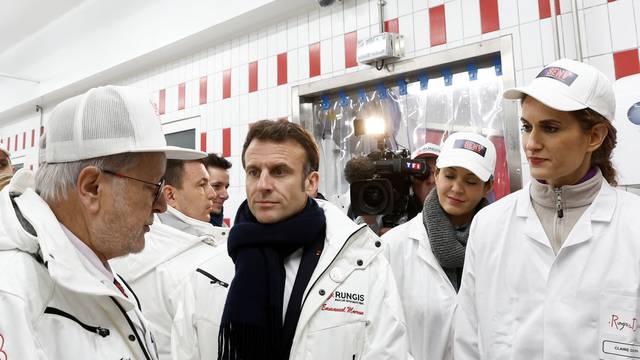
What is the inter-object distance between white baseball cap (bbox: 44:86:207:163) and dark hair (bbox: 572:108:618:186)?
1.10 m

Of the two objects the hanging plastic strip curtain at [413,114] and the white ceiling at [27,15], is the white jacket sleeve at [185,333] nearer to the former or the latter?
the hanging plastic strip curtain at [413,114]

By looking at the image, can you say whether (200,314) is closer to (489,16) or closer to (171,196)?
(171,196)

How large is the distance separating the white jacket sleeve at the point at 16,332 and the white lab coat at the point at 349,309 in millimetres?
640

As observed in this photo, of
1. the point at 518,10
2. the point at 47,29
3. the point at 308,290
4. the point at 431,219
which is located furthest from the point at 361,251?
the point at 47,29

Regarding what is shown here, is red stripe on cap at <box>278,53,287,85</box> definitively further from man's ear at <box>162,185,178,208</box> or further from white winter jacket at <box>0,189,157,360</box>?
white winter jacket at <box>0,189,157,360</box>

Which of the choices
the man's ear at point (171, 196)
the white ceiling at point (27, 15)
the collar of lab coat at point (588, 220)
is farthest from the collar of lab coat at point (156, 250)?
the white ceiling at point (27, 15)

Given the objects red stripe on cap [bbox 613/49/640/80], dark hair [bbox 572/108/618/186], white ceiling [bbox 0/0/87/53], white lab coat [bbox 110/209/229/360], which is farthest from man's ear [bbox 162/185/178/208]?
white ceiling [bbox 0/0/87/53]

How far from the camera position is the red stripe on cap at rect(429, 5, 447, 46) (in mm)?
2531

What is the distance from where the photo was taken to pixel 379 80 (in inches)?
111

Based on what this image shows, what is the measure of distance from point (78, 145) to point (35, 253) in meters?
0.22

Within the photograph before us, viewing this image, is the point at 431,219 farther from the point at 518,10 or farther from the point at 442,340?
the point at 518,10

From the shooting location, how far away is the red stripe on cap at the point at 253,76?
135 inches

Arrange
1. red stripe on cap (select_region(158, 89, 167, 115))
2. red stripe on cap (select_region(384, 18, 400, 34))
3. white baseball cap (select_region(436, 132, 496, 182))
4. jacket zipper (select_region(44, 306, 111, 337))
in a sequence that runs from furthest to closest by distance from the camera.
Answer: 1. red stripe on cap (select_region(158, 89, 167, 115))
2. red stripe on cap (select_region(384, 18, 400, 34))
3. white baseball cap (select_region(436, 132, 496, 182))
4. jacket zipper (select_region(44, 306, 111, 337))

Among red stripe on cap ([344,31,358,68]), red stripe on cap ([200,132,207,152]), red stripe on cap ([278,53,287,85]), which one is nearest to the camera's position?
red stripe on cap ([344,31,358,68])
